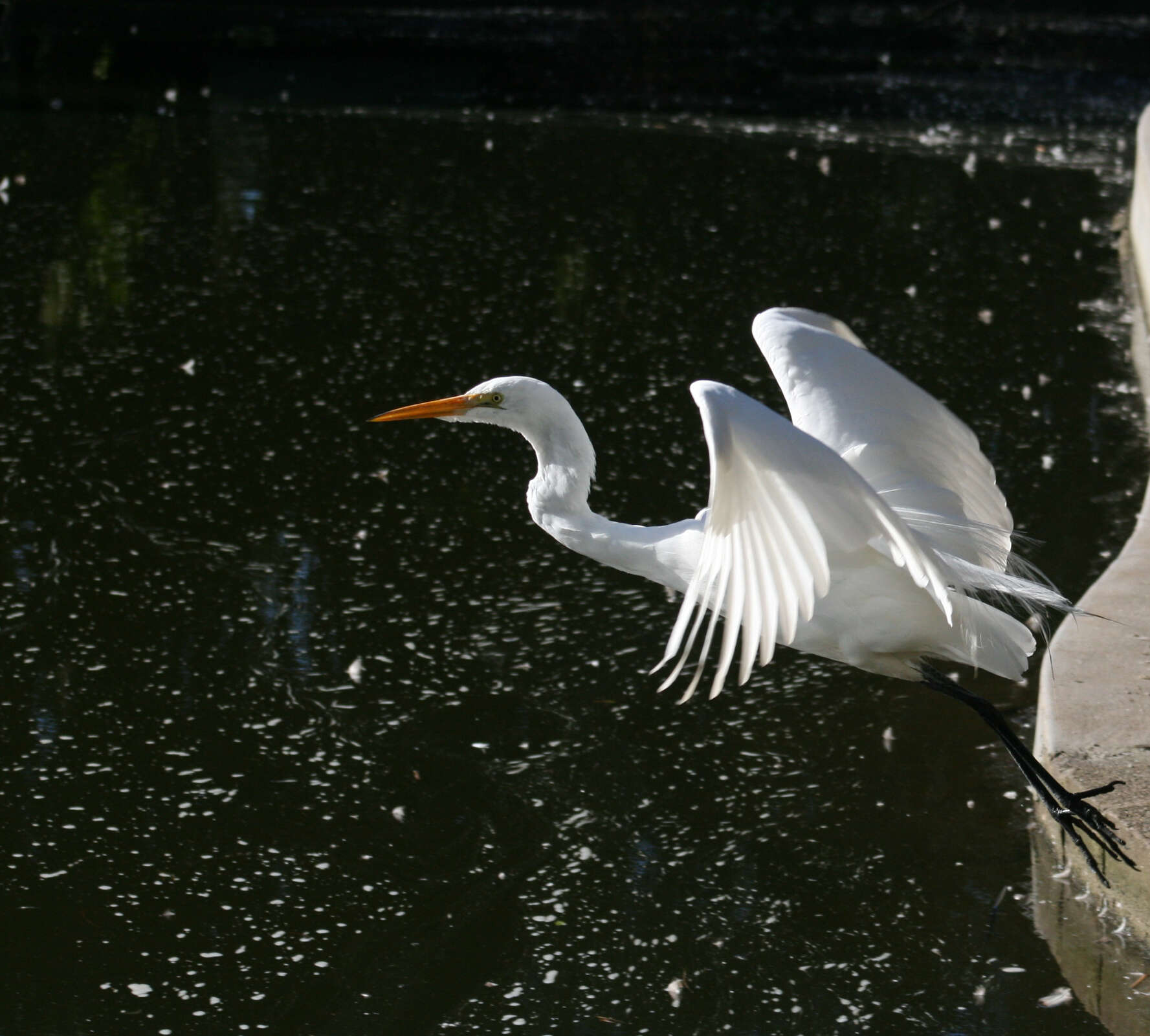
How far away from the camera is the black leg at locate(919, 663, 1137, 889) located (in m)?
2.49

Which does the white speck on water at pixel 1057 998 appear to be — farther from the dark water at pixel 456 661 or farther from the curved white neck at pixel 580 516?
the curved white neck at pixel 580 516

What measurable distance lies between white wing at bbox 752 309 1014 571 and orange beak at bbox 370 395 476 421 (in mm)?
575

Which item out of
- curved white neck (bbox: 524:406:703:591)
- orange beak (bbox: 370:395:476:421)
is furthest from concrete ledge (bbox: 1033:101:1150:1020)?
orange beak (bbox: 370:395:476:421)

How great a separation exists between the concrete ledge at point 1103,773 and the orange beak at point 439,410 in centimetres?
125

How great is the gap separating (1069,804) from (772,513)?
2.88 ft

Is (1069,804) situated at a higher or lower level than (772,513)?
lower

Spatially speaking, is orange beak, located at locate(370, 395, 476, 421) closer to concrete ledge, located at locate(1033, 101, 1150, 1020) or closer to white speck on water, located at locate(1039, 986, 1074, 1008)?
concrete ledge, located at locate(1033, 101, 1150, 1020)

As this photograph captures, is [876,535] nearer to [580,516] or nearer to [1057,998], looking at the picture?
A: [580,516]

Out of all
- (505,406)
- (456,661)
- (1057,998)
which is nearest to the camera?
(1057,998)

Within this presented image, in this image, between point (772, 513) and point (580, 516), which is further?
point (580, 516)

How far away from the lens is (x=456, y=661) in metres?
3.42

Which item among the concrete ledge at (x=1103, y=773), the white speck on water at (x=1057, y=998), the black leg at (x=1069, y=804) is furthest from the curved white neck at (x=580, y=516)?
the white speck on water at (x=1057, y=998)

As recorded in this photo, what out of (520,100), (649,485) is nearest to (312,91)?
(520,100)

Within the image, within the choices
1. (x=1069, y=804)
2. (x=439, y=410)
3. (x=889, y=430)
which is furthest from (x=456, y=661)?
(x=1069, y=804)
